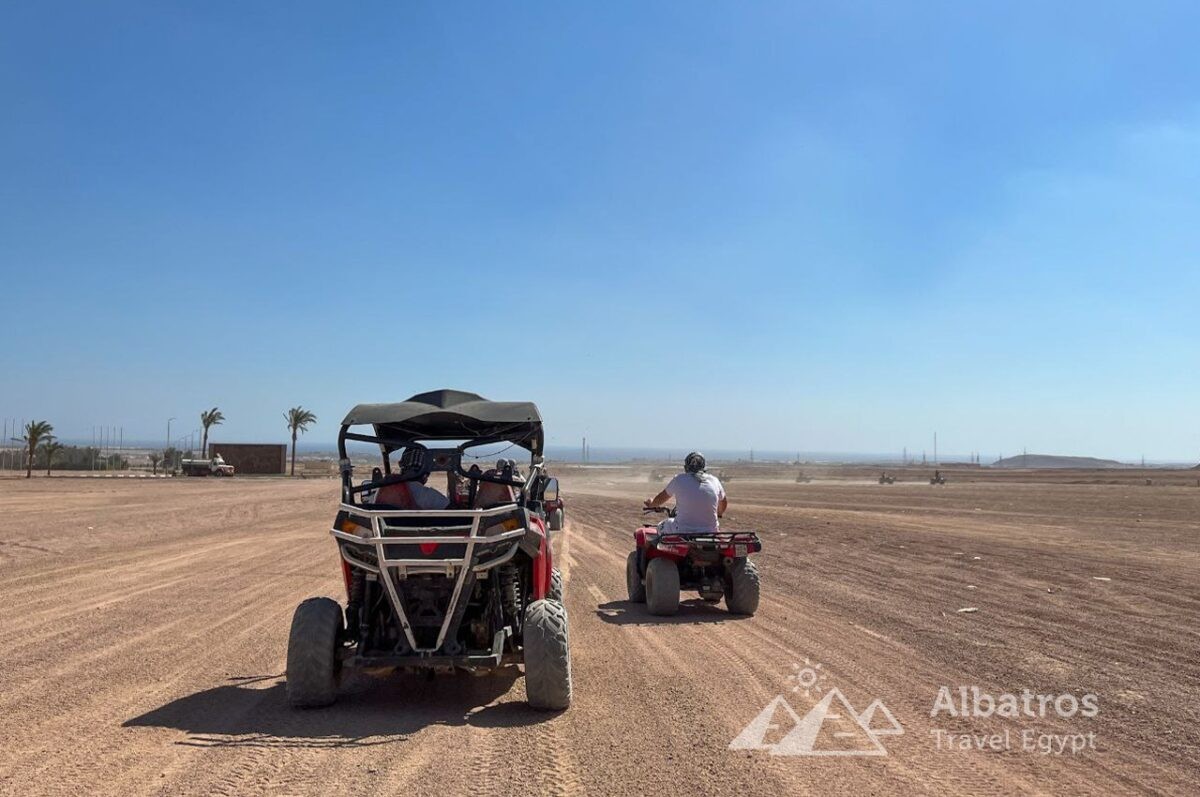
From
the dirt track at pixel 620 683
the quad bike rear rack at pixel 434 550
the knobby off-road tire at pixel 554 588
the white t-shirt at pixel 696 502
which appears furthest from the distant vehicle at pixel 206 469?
the quad bike rear rack at pixel 434 550

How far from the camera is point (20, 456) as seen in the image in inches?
3718

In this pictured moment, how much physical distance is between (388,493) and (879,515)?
28080 millimetres

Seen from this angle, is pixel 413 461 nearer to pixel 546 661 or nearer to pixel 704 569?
pixel 546 661

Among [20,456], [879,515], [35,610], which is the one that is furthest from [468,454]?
[20,456]

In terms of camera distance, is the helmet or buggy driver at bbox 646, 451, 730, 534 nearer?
the helmet

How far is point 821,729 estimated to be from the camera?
611 centimetres

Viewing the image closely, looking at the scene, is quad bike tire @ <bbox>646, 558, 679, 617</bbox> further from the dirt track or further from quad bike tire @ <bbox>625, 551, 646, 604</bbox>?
quad bike tire @ <bbox>625, 551, 646, 604</bbox>

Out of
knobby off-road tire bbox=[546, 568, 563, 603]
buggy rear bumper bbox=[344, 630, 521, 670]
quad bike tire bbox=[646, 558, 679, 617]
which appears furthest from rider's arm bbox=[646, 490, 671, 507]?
buggy rear bumper bbox=[344, 630, 521, 670]

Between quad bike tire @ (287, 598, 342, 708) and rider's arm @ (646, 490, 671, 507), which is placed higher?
rider's arm @ (646, 490, 671, 507)

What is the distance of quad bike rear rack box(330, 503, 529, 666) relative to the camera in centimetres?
627
